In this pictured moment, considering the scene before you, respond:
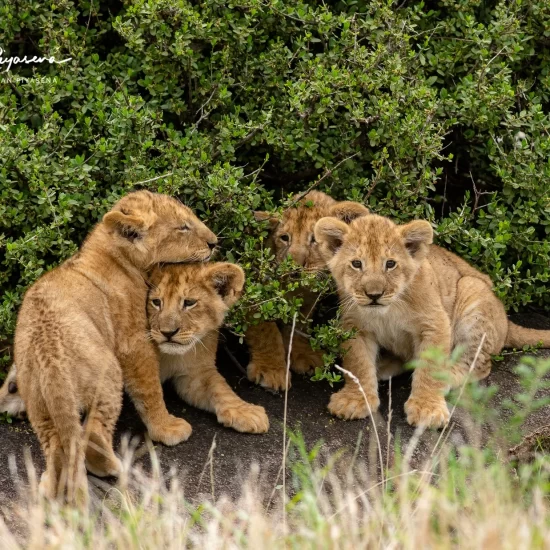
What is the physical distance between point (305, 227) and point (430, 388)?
129 cm

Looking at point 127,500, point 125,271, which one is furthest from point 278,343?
point 127,500

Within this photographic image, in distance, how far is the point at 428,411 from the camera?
20.5 ft

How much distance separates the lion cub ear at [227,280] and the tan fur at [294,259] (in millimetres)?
597

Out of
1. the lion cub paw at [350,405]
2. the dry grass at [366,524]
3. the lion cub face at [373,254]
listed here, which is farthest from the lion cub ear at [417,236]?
the dry grass at [366,524]

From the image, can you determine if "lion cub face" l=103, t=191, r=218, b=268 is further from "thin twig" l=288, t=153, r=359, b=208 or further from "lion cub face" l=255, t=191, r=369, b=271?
"thin twig" l=288, t=153, r=359, b=208

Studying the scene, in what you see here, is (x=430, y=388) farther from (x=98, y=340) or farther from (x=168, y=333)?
(x=98, y=340)

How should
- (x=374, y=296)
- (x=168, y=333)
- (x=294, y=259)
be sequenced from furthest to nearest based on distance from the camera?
(x=294, y=259)
(x=374, y=296)
(x=168, y=333)

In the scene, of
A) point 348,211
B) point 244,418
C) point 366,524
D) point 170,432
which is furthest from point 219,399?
point 366,524

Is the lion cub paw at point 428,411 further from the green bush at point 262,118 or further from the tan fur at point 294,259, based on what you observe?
the green bush at point 262,118

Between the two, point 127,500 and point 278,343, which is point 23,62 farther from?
point 127,500

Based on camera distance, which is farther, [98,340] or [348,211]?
[348,211]

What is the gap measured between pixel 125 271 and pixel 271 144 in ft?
4.23

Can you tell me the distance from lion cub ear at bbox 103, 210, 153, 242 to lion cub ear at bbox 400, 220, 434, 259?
5.03 feet

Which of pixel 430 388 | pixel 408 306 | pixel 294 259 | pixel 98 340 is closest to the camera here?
pixel 98 340
